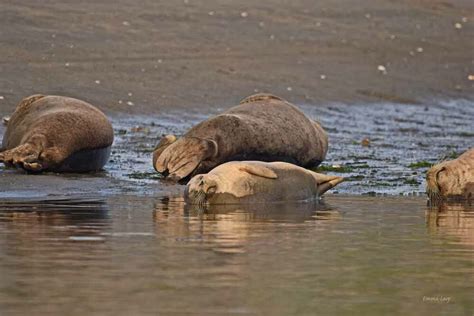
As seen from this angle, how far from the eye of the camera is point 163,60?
70.7 feet

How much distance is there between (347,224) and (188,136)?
3.76 metres

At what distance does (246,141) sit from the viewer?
13383 mm

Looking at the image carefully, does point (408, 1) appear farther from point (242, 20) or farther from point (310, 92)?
point (310, 92)

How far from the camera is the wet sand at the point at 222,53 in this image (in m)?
19.4

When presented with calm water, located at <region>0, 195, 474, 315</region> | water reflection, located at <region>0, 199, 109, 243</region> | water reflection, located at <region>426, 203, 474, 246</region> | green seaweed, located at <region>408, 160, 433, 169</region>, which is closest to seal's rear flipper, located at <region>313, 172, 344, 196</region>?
calm water, located at <region>0, 195, 474, 315</region>

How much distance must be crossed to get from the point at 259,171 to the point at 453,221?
1669 mm

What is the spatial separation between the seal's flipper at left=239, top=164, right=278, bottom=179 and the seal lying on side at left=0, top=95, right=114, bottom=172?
7.84 feet

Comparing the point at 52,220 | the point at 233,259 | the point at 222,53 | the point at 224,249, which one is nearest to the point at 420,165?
the point at 52,220

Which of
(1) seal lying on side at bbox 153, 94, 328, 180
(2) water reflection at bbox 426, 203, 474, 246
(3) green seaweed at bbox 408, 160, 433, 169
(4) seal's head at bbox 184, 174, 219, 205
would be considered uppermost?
(1) seal lying on side at bbox 153, 94, 328, 180

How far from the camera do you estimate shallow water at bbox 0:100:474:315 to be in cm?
628

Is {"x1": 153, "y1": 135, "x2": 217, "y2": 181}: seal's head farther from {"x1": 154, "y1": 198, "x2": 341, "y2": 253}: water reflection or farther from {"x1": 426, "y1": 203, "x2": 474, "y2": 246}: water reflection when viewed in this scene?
{"x1": 426, "y1": 203, "x2": 474, "y2": 246}: water reflection

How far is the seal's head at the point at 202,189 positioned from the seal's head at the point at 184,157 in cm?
167

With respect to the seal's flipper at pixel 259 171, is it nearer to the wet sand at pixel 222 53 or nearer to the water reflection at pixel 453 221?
the water reflection at pixel 453 221

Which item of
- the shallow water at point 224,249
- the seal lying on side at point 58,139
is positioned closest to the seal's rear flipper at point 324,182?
the shallow water at point 224,249
